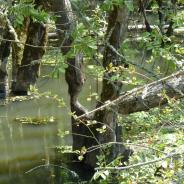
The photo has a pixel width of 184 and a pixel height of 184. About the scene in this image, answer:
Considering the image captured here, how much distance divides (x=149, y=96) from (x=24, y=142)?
12.5 ft

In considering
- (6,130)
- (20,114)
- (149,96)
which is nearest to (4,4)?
(149,96)

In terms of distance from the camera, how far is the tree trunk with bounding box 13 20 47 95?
10.6 metres

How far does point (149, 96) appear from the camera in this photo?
5.45m

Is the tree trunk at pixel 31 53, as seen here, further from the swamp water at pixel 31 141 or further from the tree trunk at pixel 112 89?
the tree trunk at pixel 112 89

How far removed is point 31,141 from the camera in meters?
8.77

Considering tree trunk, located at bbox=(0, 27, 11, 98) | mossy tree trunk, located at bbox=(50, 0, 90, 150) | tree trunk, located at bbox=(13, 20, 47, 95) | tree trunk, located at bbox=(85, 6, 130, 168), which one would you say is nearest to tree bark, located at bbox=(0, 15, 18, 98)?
tree trunk, located at bbox=(0, 27, 11, 98)

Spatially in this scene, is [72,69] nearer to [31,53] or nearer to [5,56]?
[31,53]

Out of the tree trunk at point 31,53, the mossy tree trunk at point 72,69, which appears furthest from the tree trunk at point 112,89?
the tree trunk at point 31,53

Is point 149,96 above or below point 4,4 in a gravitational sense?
below

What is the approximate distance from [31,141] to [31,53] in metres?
2.55

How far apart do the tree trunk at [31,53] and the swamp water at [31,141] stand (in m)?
0.49

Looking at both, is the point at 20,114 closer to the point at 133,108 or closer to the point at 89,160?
the point at 89,160

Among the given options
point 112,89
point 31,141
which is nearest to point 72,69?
point 112,89

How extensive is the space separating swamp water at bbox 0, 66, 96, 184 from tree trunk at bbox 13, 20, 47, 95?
49cm
